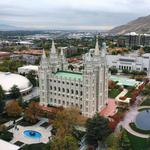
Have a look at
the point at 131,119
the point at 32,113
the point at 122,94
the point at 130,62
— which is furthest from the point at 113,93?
the point at 130,62

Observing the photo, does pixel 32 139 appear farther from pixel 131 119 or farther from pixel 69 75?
pixel 131 119

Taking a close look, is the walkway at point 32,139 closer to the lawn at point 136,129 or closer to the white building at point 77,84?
the white building at point 77,84

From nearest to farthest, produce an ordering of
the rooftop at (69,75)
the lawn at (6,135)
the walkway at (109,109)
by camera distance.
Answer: the lawn at (6,135) → the rooftop at (69,75) → the walkway at (109,109)

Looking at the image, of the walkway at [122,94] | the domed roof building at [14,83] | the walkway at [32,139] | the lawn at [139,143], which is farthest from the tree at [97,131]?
the domed roof building at [14,83]

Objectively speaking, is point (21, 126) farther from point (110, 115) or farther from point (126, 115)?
point (126, 115)

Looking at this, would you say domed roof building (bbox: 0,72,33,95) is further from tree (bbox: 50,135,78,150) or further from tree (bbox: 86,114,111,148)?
tree (bbox: 50,135,78,150)

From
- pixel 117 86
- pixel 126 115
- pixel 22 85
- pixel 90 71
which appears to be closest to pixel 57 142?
pixel 90 71

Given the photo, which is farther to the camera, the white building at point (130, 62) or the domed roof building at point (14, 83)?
the white building at point (130, 62)
